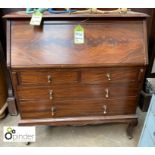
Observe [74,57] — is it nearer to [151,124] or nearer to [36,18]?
[36,18]

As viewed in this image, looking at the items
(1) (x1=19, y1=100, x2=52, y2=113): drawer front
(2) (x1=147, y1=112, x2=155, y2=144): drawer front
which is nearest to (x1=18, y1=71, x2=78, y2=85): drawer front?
(1) (x1=19, y1=100, x2=52, y2=113): drawer front

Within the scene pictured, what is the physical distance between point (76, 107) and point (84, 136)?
0.40 m

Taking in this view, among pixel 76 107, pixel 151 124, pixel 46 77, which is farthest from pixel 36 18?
pixel 151 124

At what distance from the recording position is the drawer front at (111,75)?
1.30 m

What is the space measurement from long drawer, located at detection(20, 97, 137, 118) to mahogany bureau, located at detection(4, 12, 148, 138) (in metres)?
0.02

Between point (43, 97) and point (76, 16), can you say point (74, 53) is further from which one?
point (43, 97)

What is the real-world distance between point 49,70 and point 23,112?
419mm

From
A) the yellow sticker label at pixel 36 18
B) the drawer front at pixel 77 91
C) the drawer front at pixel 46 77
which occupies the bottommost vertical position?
the drawer front at pixel 77 91

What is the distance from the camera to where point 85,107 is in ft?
4.78

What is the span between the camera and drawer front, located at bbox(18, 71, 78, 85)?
4.21 ft

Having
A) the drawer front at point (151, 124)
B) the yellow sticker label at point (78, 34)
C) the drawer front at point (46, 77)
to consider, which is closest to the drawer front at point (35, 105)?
the drawer front at point (46, 77)

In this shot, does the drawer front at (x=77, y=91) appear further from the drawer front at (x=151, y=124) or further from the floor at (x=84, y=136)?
the floor at (x=84, y=136)

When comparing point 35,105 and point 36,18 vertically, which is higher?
point 36,18

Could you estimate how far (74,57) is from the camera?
49.4 inches
